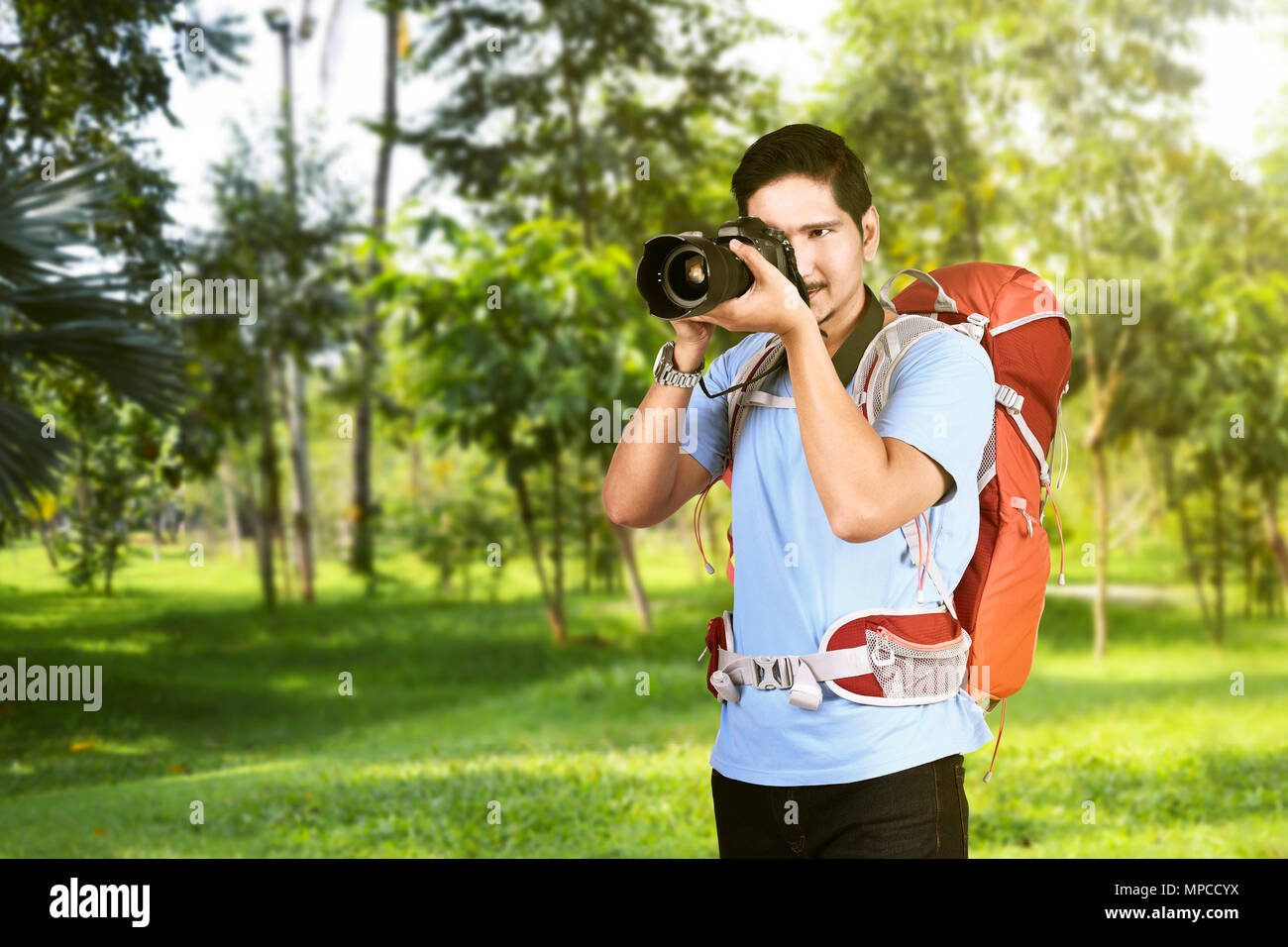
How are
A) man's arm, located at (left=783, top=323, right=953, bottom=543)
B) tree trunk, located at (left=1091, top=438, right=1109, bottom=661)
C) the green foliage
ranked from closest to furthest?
man's arm, located at (left=783, top=323, right=953, bottom=543) → the green foliage → tree trunk, located at (left=1091, top=438, right=1109, bottom=661)

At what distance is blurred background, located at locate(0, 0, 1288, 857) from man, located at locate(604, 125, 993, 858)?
5.02 metres

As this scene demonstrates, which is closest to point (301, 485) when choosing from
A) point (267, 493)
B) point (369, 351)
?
point (267, 493)

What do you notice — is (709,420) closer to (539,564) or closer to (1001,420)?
(1001,420)

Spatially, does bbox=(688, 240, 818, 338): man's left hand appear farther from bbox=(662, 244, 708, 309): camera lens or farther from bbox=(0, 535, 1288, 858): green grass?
bbox=(0, 535, 1288, 858): green grass

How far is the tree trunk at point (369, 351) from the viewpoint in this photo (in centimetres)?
863

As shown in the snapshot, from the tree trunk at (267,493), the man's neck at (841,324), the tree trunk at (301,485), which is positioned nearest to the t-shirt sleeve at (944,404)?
the man's neck at (841,324)

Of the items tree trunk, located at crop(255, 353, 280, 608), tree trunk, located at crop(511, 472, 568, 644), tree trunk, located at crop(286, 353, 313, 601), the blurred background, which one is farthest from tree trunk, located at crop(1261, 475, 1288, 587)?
tree trunk, located at crop(255, 353, 280, 608)

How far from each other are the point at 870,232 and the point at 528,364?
6.29 meters

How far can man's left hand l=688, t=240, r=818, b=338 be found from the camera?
1.18 meters
